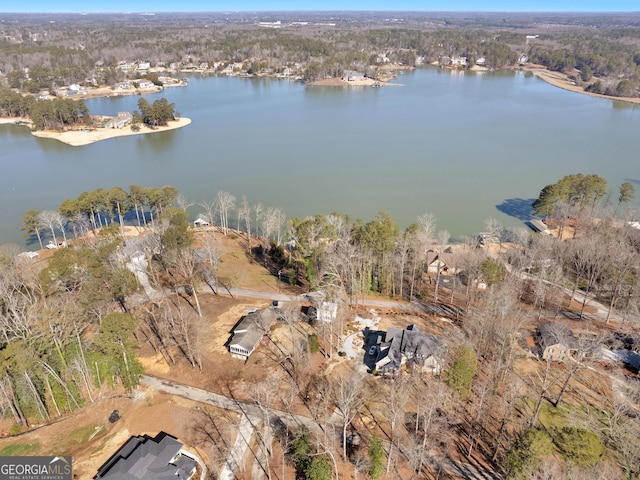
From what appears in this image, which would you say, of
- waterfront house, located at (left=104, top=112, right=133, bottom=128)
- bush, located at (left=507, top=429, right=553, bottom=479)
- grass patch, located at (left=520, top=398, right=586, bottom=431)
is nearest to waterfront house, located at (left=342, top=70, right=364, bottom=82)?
waterfront house, located at (left=104, top=112, right=133, bottom=128)

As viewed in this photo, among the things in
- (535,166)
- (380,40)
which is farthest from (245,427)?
(380,40)

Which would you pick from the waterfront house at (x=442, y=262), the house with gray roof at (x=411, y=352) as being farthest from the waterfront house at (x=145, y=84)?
the house with gray roof at (x=411, y=352)

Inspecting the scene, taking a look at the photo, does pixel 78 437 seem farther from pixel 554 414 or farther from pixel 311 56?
pixel 311 56

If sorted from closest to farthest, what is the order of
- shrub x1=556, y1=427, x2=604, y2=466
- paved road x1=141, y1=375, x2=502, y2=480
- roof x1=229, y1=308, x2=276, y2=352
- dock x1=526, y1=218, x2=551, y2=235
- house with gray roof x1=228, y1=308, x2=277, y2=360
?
shrub x1=556, y1=427, x2=604, y2=466
paved road x1=141, y1=375, x2=502, y2=480
house with gray roof x1=228, y1=308, x2=277, y2=360
roof x1=229, y1=308, x2=276, y2=352
dock x1=526, y1=218, x2=551, y2=235

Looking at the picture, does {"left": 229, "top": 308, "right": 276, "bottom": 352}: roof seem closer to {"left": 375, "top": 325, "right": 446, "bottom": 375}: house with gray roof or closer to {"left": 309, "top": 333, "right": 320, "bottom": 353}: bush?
{"left": 309, "top": 333, "right": 320, "bottom": 353}: bush

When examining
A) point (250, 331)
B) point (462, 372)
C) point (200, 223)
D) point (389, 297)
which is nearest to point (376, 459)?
point (462, 372)

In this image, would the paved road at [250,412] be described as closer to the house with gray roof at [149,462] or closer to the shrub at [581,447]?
the house with gray roof at [149,462]

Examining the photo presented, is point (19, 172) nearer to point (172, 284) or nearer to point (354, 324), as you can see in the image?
point (172, 284)
